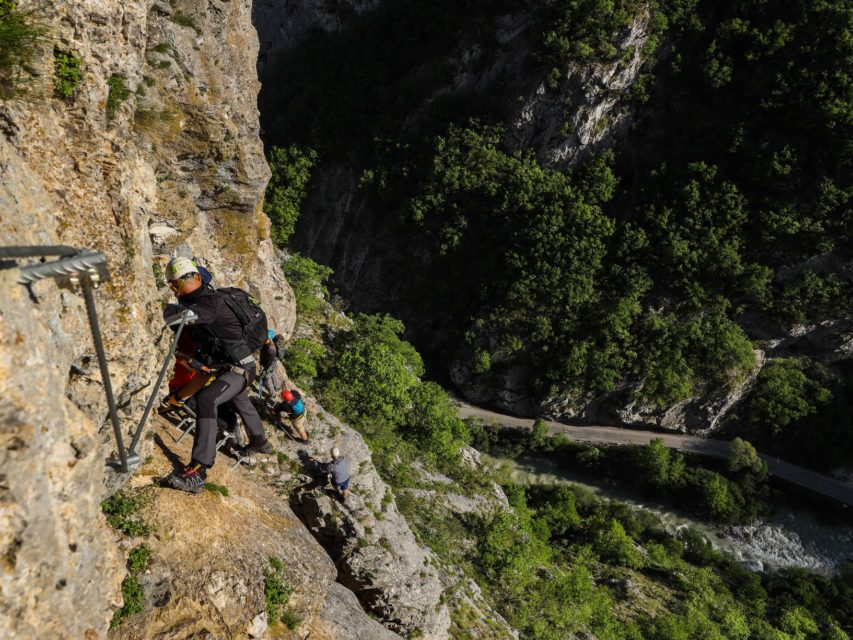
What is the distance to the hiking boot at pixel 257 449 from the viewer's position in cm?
969

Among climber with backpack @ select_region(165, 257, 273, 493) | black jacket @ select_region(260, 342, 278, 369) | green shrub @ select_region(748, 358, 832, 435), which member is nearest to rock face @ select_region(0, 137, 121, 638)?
climber with backpack @ select_region(165, 257, 273, 493)

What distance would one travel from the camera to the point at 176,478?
7430 millimetres

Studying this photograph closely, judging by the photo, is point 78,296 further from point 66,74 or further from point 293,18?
point 293,18

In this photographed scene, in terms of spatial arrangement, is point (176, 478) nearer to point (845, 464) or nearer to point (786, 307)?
point (786, 307)

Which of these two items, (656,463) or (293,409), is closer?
(293,409)

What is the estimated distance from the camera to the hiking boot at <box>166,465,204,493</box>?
7.43m

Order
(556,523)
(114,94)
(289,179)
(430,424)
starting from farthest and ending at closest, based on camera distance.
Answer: (289,179) → (556,523) → (430,424) → (114,94)

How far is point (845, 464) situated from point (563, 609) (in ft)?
96.4

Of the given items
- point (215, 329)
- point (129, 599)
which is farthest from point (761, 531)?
point (129, 599)

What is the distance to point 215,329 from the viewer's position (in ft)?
24.0

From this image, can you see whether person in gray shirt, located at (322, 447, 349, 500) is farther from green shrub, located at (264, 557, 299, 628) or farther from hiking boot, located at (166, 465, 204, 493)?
hiking boot, located at (166, 465, 204, 493)

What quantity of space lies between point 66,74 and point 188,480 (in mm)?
5616

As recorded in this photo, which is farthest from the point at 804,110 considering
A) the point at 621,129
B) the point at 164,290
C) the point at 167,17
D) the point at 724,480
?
the point at 164,290

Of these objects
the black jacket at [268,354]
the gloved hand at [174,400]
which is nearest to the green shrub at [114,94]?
the gloved hand at [174,400]
